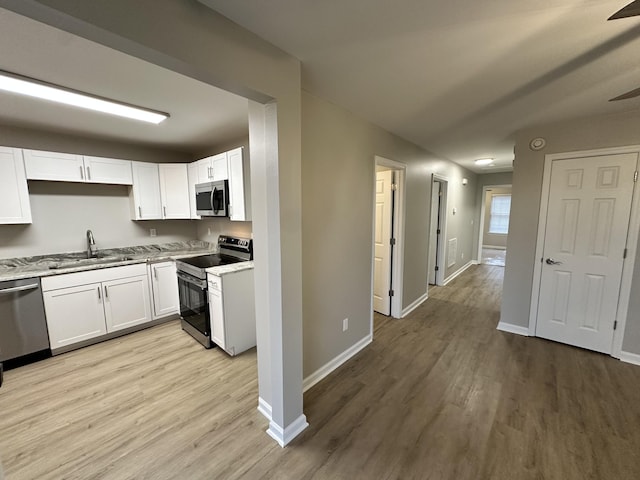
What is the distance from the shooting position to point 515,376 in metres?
2.49

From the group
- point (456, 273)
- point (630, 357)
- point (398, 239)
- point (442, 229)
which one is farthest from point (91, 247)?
point (456, 273)

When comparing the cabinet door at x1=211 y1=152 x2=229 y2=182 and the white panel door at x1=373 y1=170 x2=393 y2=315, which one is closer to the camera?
the cabinet door at x1=211 y1=152 x2=229 y2=182

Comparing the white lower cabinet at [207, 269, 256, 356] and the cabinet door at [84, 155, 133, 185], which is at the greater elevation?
the cabinet door at [84, 155, 133, 185]

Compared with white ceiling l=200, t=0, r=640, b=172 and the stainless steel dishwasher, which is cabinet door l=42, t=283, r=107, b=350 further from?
white ceiling l=200, t=0, r=640, b=172

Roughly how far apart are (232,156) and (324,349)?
7.44 ft

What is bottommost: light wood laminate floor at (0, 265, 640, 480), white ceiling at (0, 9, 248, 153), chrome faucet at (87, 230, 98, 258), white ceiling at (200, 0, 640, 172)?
light wood laminate floor at (0, 265, 640, 480)

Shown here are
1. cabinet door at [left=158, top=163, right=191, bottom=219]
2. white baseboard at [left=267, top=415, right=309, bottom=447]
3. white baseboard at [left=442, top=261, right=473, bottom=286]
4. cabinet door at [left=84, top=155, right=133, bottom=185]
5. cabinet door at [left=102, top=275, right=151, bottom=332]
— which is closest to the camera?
white baseboard at [left=267, top=415, right=309, bottom=447]

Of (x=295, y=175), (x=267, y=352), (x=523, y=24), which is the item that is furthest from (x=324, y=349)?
(x=523, y=24)

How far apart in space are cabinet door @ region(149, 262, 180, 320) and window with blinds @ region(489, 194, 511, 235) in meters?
10.2

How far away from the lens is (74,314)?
2869 mm

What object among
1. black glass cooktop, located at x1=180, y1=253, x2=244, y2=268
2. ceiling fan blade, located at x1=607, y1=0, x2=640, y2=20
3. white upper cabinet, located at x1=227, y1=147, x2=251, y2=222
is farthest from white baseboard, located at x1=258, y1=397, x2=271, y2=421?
ceiling fan blade, located at x1=607, y1=0, x2=640, y2=20

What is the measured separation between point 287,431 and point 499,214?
10354mm

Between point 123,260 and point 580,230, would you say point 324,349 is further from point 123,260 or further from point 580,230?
point 580,230

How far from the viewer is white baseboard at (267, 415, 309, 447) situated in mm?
1791
